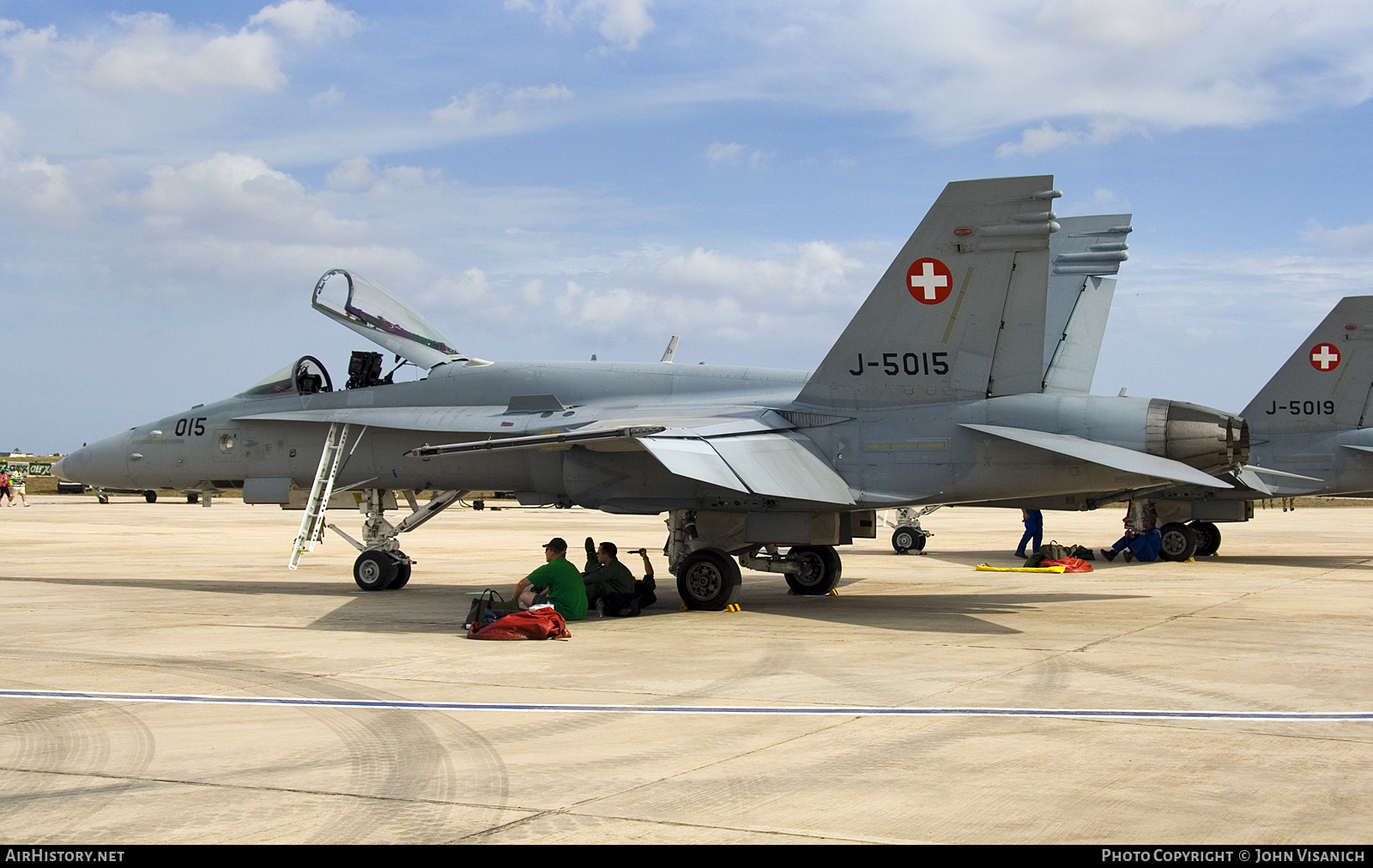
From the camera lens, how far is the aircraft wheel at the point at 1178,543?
22.5m

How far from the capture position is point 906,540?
24.2 metres

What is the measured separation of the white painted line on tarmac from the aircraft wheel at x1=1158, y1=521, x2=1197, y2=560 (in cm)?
1622

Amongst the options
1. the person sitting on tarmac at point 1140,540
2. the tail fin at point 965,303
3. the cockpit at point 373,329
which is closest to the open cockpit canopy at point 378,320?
the cockpit at point 373,329

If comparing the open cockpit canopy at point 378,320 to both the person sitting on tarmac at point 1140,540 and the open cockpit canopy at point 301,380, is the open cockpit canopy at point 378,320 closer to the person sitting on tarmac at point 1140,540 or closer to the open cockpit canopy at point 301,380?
the open cockpit canopy at point 301,380

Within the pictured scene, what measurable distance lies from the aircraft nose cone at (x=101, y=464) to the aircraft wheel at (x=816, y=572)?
952cm

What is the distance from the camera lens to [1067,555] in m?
20.9

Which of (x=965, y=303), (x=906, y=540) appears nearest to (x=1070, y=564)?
(x=906, y=540)

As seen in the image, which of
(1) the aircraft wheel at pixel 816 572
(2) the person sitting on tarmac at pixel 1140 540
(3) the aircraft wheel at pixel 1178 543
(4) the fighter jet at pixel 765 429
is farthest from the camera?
(3) the aircraft wheel at pixel 1178 543

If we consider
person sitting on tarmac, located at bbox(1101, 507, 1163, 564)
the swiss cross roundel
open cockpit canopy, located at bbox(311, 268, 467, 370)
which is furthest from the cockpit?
person sitting on tarmac, located at bbox(1101, 507, 1163, 564)

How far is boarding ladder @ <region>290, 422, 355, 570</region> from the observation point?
15039 millimetres

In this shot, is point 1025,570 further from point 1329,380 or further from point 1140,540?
point 1329,380

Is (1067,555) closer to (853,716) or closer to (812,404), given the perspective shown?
(812,404)

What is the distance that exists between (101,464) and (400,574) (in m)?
4.88

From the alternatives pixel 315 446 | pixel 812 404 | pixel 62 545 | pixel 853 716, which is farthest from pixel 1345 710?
pixel 62 545
